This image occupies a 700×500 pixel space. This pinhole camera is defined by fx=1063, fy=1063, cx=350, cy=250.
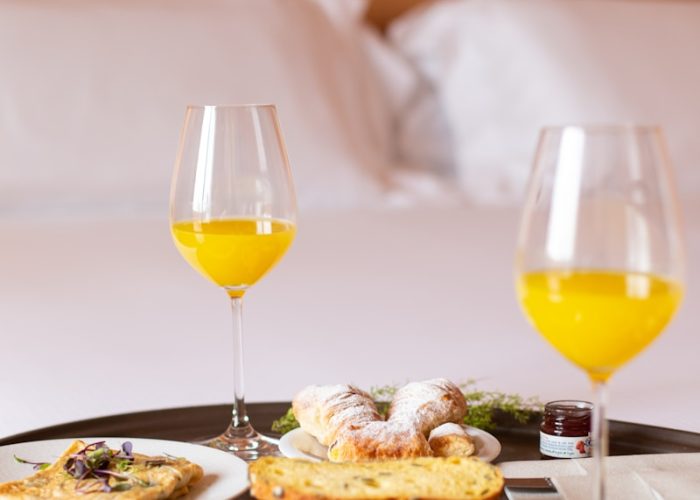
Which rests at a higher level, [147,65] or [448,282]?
[147,65]

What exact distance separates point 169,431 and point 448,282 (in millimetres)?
929

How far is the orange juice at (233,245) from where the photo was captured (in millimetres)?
1121

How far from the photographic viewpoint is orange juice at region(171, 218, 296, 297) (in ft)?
3.68

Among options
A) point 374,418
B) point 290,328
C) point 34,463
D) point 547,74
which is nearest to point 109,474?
point 34,463

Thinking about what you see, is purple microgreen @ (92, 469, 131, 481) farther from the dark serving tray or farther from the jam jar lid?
the jam jar lid

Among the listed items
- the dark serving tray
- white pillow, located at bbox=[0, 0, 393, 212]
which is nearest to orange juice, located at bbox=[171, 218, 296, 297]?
the dark serving tray

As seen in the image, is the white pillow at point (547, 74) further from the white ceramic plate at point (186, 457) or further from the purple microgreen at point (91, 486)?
the purple microgreen at point (91, 486)

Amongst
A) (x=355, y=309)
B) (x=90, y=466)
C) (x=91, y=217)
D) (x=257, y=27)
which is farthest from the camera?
(x=257, y=27)

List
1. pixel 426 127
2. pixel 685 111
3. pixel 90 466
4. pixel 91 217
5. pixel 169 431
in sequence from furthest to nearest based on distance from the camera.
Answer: pixel 426 127 → pixel 685 111 → pixel 91 217 → pixel 169 431 → pixel 90 466

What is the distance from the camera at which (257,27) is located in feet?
9.30

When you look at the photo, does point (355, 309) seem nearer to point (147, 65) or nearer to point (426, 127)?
point (147, 65)

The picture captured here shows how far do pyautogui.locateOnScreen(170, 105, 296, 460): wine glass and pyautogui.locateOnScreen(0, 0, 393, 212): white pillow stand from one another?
1.52 metres

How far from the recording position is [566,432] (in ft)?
3.33

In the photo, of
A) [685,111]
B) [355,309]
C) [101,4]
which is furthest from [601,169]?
[685,111]
